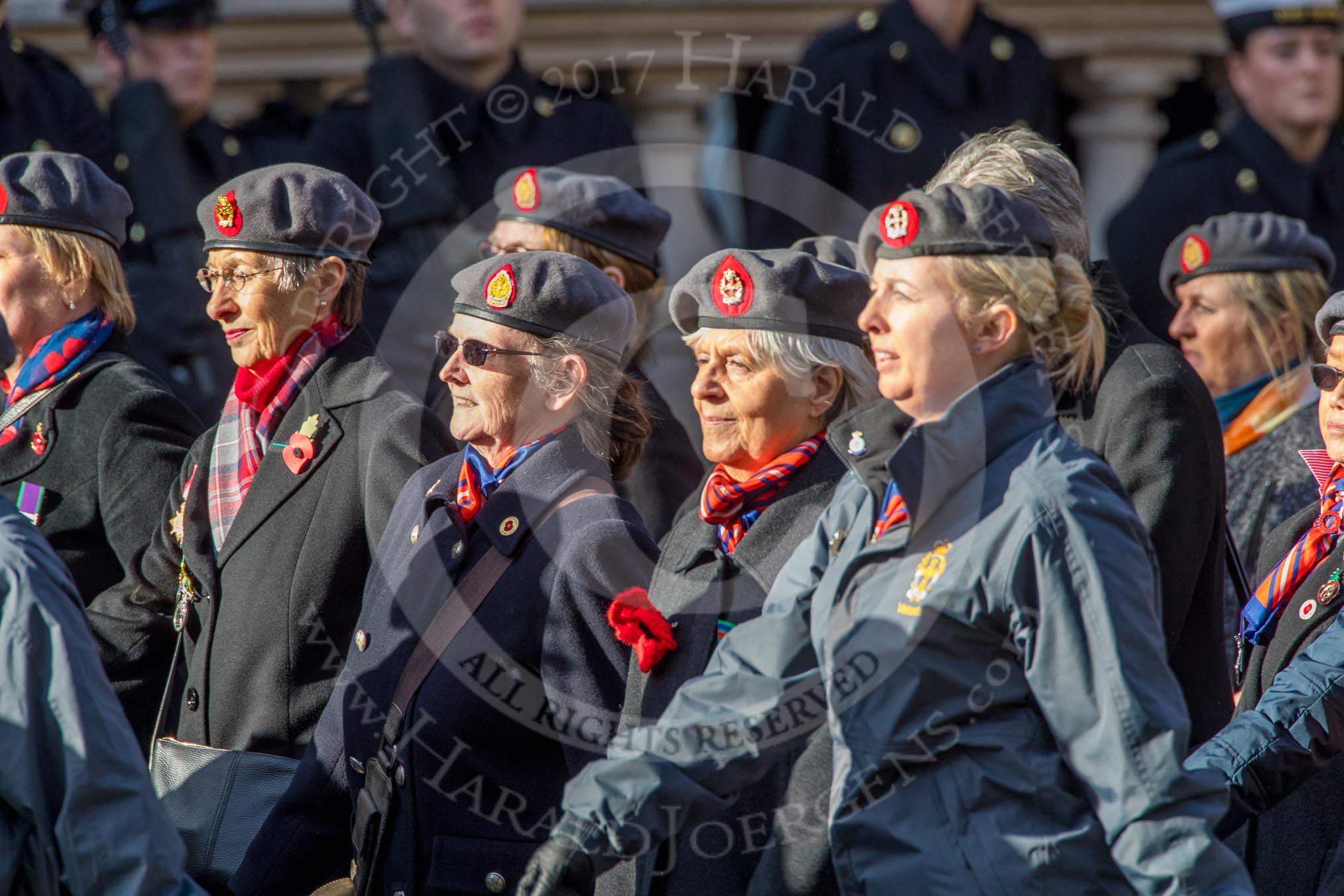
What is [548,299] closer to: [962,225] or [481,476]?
[481,476]

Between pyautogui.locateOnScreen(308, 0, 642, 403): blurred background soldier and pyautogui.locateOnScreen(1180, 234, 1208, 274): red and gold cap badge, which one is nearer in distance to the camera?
pyautogui.locateOnScreen(1180, 234, 1208, 274): red and gold cap badge

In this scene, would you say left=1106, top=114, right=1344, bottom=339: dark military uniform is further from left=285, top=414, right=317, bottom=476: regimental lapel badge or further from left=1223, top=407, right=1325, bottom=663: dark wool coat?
left=285, top=414, right=317, bottom=476: regimental lapel badge

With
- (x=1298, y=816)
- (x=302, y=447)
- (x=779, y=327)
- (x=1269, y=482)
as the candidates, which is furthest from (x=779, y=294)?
(x=1269, y=482)

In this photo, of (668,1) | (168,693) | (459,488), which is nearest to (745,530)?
(459,488)

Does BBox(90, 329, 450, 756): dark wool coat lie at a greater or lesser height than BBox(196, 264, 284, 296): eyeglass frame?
lesser

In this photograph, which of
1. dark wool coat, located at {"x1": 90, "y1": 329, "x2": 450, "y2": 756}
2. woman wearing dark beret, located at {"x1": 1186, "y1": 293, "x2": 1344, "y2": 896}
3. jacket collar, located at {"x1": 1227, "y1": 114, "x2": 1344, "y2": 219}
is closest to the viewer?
woman wearing dark beret, located at {"x1": 1186, "y1": 293, "x2": 1344, "y2": 896}

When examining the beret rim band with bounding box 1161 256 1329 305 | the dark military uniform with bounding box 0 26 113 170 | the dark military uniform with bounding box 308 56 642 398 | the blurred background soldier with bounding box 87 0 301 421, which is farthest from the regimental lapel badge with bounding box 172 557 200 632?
the beret rim band with bounding box 1161 256 1329 305

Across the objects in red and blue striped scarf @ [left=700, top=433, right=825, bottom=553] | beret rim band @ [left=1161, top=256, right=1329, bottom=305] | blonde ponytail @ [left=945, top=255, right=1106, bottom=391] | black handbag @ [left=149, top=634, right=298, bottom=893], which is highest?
blonde ponytail @ [left=945, top=255, right=1106, bottom=391]

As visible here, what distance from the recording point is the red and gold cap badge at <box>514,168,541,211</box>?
4.78 meters

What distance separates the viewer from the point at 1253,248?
5.12 m

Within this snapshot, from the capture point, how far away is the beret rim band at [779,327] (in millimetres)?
3338

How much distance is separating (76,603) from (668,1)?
592cm

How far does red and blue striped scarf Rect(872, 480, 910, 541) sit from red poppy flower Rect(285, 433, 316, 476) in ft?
4.88

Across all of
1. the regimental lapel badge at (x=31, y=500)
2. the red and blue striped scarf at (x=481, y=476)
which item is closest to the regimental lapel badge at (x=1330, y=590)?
the red and blue striped scarf at (x=481, y=476)
